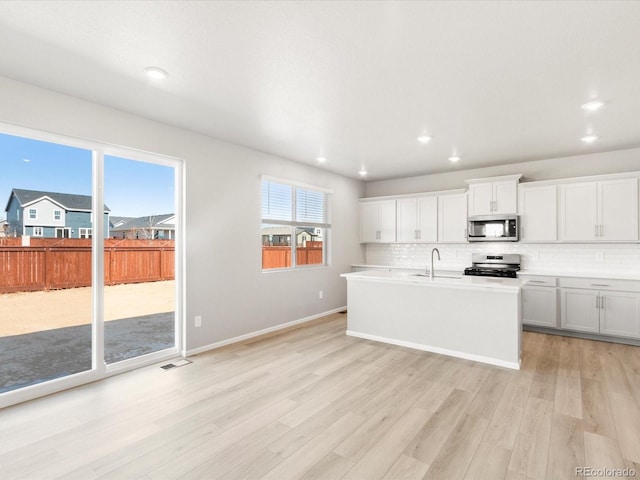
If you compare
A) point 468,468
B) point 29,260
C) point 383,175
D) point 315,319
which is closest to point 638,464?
point 468,468

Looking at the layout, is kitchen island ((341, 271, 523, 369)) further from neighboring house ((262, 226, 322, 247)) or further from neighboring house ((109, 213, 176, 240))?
neighboring house ((109, 213, 176, 240))

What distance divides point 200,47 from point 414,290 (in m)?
3.34

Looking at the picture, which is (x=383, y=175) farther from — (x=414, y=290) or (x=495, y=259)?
(x=414, y=290)

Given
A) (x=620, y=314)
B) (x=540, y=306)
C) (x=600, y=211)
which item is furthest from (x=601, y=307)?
(x=600, y=211)

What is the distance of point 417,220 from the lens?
20.4ft

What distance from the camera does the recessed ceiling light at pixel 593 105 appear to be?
3.05 m

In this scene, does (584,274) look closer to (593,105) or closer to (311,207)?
(593,105)

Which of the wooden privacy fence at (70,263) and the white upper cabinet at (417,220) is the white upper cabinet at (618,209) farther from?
the wooden privacy fence at (70,263)

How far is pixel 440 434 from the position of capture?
91.2 inches

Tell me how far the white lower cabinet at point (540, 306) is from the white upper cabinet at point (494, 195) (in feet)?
4.05

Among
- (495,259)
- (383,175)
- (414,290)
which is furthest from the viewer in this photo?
(383,175)

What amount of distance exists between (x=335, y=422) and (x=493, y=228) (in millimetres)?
4233

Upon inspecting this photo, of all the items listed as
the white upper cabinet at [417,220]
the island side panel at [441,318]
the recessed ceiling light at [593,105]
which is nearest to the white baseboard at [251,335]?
the island side panel at [441,318]

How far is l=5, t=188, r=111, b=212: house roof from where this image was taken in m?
2.87
